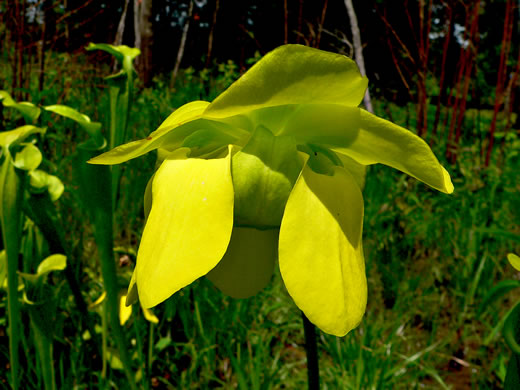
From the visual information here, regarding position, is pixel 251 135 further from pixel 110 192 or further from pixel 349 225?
pixel 110 192

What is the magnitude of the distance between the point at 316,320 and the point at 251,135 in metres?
0.18

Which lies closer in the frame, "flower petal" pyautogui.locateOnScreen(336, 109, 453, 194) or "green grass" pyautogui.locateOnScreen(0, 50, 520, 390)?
"flower petal" pyautogui.locateOnScreen(336, 109, 453, 194)

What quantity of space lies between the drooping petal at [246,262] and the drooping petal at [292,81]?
0.13 meters

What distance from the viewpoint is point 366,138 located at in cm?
39

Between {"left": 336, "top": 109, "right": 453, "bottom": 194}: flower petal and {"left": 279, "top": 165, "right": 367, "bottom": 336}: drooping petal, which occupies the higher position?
{"left": 336, "top": 109, "right": 453, "bottom": 194}: flower petal

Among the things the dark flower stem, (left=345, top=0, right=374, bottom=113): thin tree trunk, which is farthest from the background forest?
(left=345, top=0, right=374, bottom=113): thin tree trunk

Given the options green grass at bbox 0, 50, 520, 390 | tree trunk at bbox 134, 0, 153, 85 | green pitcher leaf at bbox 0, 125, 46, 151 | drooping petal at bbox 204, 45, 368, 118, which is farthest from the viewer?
tree trunk at bbox 134, 0, 153, 85

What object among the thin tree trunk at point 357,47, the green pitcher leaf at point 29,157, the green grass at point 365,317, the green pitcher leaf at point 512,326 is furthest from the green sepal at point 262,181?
the thin tree trunk at point 357,47

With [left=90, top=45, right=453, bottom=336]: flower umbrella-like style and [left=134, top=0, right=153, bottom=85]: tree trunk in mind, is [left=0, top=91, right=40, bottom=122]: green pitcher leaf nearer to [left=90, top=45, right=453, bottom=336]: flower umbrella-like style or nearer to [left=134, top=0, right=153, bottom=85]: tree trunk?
[left=90, top=45, right=453, bottom=336]: flower umbrella-like style

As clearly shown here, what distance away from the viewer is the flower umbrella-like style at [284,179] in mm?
351

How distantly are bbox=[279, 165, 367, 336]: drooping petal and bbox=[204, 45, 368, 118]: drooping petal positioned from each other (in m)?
0.07

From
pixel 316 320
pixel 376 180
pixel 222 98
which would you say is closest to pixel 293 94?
pixel 222 98

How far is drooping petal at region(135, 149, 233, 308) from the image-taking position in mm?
350

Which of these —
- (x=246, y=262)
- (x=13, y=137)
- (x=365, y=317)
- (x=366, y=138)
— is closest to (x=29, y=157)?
(x=13, y=137)
